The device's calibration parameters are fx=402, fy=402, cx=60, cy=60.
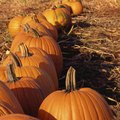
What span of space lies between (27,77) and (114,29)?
5704 millimetres

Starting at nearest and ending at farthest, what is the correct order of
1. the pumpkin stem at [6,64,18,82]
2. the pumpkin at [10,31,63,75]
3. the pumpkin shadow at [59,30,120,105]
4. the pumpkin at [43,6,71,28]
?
1. the pumpkin stem at [6,64,18,82]
2. the pumpkin shadow at [59,30,120,105]
3. the pumpkin at [10,31,63,75]
4. the pumpkin at [43,6,71,28]

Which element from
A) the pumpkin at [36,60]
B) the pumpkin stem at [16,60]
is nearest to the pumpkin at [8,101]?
the pumpkin stem at [16,60]

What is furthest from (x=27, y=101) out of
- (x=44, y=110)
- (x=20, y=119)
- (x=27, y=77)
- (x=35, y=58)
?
(x=20, y=119)

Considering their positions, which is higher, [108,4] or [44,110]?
[44,110]

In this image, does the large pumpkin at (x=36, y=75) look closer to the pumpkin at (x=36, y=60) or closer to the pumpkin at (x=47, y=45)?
the pumpkin at (x=36, y=60)

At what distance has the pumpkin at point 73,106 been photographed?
134 inches

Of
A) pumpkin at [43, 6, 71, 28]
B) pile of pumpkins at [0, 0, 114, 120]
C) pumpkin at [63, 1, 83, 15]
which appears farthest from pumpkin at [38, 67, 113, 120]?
pumpkin at [63, 1, 83, 15]

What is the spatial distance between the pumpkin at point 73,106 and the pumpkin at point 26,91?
1.76ft

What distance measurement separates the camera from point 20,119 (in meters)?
2.77

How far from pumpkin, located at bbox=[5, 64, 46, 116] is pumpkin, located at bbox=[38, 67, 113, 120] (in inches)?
21.1

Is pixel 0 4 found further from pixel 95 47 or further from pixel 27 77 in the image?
pixel 27 77

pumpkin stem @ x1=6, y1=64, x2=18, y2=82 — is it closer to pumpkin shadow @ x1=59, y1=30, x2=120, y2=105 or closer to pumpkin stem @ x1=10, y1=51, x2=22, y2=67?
pumpkin stem @ x1=10, y1=51, x2=22, y2=67

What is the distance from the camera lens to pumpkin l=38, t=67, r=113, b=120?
11.1ft

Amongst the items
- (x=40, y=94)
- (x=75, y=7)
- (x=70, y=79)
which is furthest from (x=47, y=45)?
(x=75, y=7)
